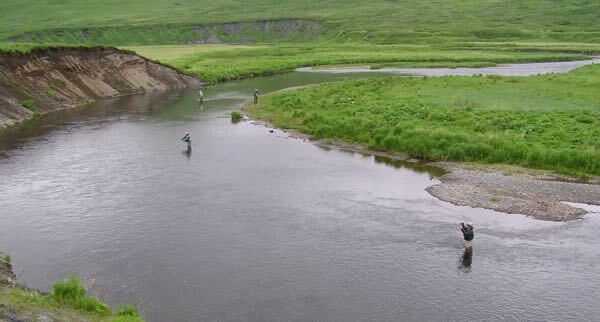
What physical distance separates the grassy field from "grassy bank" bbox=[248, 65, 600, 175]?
37.7 metres

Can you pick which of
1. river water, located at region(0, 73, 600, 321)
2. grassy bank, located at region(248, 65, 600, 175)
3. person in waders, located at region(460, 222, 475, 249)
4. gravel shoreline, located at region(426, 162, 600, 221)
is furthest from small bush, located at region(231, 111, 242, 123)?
person in waders, located at region(460, 222, 475, 249)

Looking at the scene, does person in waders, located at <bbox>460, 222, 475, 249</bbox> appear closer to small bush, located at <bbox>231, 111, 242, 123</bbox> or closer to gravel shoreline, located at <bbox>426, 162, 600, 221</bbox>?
gravel shoreline, located at <bbox>426, 162, 600, 221</bbox>

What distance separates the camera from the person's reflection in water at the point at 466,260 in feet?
95.5

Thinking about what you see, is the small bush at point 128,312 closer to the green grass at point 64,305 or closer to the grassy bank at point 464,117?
the green grass at point 64,305

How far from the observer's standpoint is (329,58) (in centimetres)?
15425

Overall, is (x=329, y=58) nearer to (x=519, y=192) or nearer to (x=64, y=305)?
(x=519, y=192)

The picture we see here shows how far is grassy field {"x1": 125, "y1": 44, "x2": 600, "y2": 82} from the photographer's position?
12712 cm

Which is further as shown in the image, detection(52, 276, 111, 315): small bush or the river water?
the river water

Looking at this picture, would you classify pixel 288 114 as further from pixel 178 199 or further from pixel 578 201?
pixel 578 201

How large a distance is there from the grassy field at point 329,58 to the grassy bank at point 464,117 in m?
37.7

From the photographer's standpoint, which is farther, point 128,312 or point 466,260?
point 466,260

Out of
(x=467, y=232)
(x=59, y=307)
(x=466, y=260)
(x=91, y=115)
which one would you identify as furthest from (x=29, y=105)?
(x=466, y=260)

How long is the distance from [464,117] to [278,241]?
35205mm

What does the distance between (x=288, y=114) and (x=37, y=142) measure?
96.9 ft
